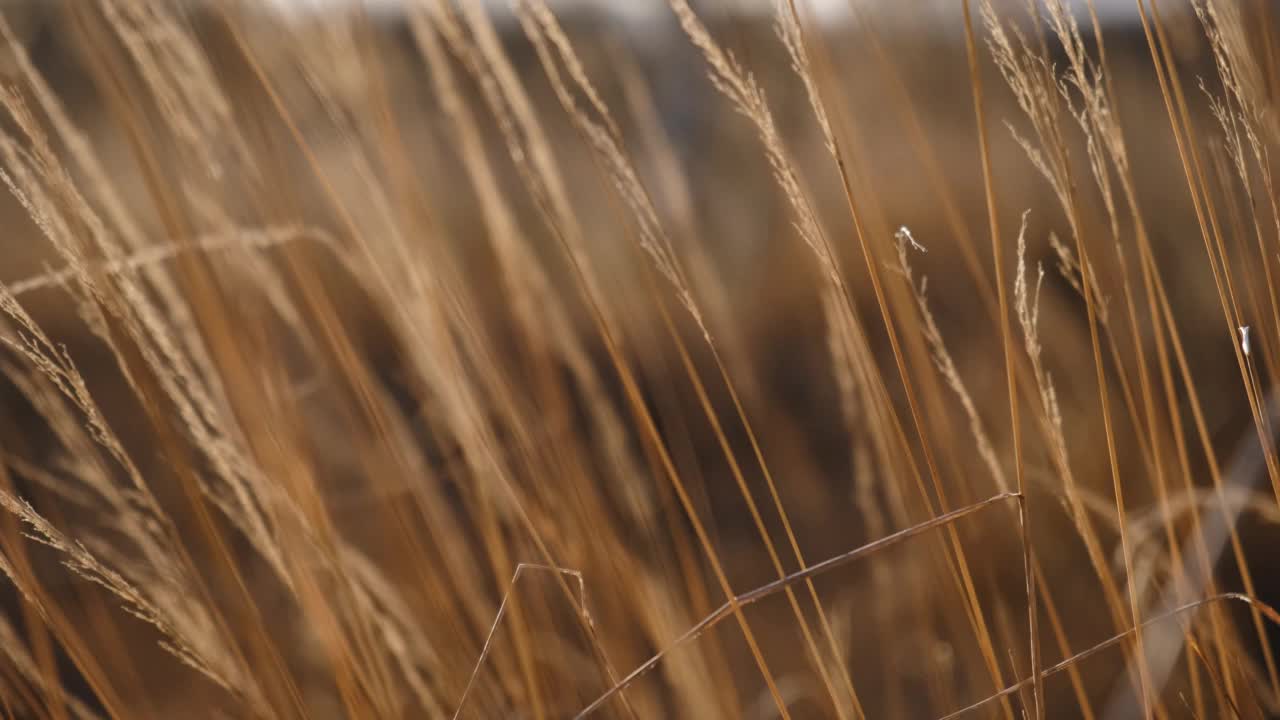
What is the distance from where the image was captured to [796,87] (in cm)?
336

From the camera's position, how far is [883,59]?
0.71 metres

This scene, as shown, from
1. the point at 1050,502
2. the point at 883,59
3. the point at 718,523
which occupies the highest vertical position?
the point at 883,59

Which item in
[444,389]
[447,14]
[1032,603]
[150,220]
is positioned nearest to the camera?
[1032,603]

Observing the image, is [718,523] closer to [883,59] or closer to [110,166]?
[883,59]

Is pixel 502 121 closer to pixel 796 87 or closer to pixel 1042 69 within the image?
pixel 1042 69

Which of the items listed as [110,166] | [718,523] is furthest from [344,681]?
[110,166]

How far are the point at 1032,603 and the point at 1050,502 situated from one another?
184 cm

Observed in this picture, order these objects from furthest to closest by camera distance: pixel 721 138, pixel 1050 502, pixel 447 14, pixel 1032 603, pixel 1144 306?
1. pixel 721 138
2. pixel 1144 306
3. pixel 1050 502
4. pixel 447 14
5. pixel 1032 603

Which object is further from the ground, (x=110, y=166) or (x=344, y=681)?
(x=110, y=166)

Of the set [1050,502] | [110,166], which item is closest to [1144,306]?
[1050,502]

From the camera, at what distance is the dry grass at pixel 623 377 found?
0.56 meters

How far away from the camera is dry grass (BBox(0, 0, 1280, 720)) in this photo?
1.83 ft

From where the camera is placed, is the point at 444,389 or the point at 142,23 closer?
the point at 142,23

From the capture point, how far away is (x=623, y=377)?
2.01 ft
